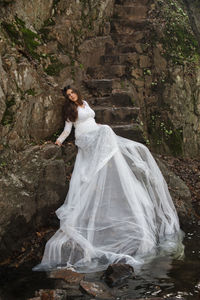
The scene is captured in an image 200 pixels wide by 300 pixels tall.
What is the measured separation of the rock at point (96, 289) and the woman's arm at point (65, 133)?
2.91m

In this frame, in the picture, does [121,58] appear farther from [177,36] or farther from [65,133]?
[65,133]

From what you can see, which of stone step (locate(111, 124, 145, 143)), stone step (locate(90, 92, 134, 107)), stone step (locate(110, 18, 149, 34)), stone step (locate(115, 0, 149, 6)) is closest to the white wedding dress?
stone step (locate(111, 124, 145, 143))

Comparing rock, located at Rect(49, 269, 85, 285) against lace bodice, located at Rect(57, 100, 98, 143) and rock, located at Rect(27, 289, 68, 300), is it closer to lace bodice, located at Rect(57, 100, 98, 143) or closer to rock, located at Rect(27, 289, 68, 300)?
rock, located at Rect(27, 289, 68, 300)

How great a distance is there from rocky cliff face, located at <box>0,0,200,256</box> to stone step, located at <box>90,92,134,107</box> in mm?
24

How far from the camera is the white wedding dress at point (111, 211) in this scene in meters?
5.19

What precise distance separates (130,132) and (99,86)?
5.29 ft

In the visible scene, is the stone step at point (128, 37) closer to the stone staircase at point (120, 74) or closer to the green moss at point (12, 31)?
the stone staircase at point (120, 74)

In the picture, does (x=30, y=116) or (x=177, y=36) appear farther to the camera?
(x=177, y=36)

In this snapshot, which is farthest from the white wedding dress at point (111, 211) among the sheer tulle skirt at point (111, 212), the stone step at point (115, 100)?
the stone step at point (115, 100)

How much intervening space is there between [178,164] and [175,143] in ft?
2.48

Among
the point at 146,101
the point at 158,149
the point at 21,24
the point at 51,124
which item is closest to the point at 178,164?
the point at 158,149

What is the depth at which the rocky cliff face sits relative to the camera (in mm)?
5863

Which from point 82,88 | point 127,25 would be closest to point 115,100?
point 82,88

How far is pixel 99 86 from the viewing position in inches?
330
